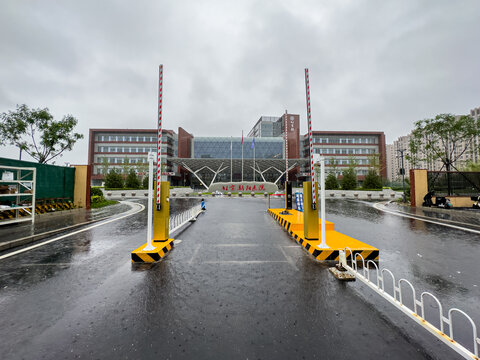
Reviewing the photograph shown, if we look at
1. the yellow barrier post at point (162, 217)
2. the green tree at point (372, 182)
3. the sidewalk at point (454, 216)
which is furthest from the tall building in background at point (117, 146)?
the yellow barrier post at point (162, 217)

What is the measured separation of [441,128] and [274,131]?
91.4 meters

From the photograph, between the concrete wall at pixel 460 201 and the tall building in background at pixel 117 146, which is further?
the tall building in background at pixel 117 146

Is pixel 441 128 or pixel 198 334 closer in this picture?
pixel 198 334

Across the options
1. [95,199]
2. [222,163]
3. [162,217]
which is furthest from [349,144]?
[162,217]

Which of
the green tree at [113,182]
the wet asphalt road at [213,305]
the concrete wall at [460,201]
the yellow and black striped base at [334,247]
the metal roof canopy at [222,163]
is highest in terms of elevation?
the metal roof canopy at [222,163]

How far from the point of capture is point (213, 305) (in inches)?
141

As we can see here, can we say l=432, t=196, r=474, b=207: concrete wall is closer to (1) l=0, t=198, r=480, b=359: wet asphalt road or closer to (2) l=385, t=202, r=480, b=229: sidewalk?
(2) l=385, t=202, r=480, b=229: sidewalk

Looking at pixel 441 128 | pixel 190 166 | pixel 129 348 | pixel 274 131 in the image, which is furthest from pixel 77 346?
pixel 274 131

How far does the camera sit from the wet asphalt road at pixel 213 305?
103 inches

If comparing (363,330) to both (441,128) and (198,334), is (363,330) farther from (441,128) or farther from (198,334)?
(441,128)

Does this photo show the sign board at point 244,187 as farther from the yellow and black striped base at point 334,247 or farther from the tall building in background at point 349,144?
the tall building in background at point 349,144

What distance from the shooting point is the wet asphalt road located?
8.60ft

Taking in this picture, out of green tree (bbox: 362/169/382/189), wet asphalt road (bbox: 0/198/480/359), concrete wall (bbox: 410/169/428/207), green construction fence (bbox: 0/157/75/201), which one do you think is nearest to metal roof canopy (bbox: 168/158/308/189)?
green tree (bbox: 362/169/382/189)

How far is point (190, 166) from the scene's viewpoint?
5809 cm
